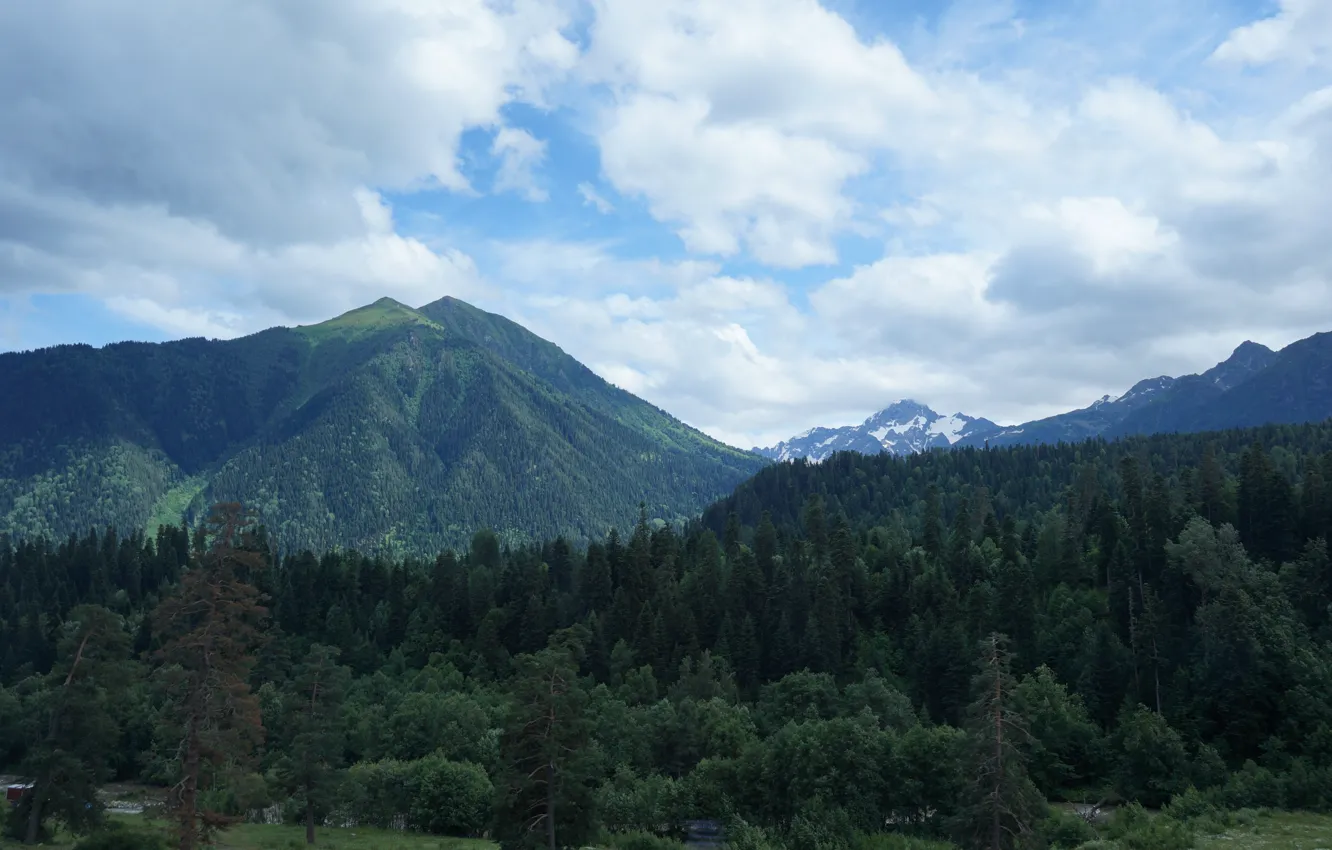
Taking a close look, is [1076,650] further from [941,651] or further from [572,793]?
[572,793]

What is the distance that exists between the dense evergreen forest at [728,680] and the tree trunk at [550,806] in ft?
0.61

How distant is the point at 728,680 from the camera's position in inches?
4884

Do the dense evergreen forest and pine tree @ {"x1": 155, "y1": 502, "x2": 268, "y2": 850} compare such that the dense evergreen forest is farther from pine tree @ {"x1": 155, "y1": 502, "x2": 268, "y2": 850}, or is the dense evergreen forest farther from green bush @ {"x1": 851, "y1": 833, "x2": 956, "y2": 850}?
green bush @ {"x1": 851, "y1": 833, "x2": 956, "y2": 850}

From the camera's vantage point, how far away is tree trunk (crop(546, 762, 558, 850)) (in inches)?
2029

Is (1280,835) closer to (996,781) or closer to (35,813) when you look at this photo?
(996,781)

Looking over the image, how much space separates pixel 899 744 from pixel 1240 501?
85.8 meters

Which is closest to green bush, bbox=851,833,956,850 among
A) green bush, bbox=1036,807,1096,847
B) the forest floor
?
green bush, bbox=1036,807,1096,847

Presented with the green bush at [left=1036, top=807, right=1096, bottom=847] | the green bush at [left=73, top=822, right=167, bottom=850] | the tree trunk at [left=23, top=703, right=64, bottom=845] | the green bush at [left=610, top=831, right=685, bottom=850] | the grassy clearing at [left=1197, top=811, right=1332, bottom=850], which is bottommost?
the green bush at [left=1036, top=807, right=1096, bottom=847]

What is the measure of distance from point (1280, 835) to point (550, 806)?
53.8m

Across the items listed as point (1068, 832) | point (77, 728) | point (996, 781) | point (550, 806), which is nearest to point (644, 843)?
point (550, 806)

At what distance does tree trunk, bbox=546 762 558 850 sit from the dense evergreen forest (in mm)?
184

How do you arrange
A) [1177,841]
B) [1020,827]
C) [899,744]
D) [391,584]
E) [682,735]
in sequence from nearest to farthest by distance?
[1020,827] → [1177,841] → [899,744] → [682,735] → [391,584]

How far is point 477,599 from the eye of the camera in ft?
535

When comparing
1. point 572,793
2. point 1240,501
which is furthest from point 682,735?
point 1240,501
